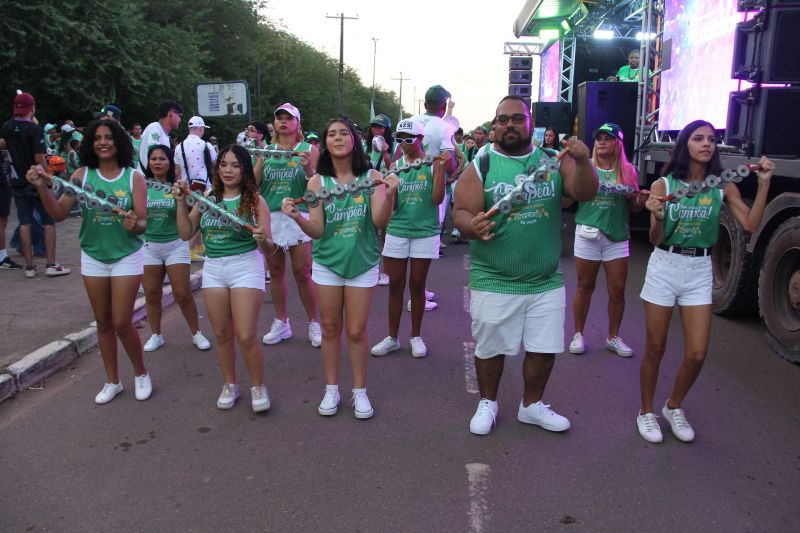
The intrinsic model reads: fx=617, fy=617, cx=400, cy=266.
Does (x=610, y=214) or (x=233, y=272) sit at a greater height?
(x=610, y=214)

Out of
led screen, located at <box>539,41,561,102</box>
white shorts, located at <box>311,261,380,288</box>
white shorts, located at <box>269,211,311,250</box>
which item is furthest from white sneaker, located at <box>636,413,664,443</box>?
led screen, located at <box>539,41,561,102</box>

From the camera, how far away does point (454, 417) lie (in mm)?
3979

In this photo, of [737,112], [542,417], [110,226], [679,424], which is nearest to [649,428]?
[679,424]

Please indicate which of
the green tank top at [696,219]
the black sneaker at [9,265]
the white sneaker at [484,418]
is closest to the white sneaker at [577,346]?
the white sneaker at [484,418]

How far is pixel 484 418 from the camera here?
12.3 ft

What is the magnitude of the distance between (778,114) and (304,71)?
119 ft

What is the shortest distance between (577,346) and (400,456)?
227 centimetres

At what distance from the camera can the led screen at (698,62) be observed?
21.2 feet

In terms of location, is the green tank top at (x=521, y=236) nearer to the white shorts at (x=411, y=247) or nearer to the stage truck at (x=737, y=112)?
the white shorts at (x=411, y=247)

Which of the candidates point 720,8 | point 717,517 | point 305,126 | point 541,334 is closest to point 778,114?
point 720,8

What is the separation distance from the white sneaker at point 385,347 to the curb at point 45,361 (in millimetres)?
2466

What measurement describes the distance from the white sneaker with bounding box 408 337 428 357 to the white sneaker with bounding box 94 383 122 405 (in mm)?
2261

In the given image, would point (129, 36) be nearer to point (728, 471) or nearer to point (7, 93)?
point (7, 93)

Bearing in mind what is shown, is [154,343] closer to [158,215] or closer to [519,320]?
[158,215]
